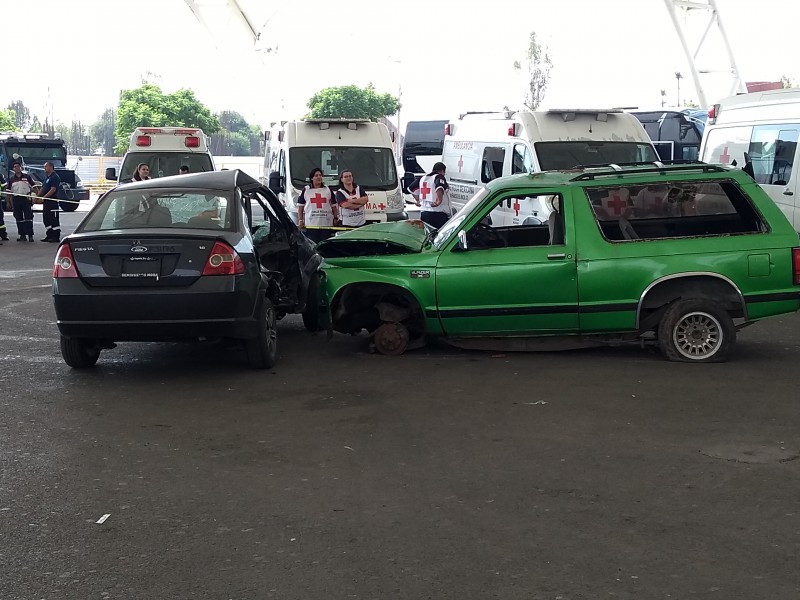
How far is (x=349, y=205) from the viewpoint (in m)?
15.1

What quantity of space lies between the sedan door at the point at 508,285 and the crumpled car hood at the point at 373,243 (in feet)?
1.63

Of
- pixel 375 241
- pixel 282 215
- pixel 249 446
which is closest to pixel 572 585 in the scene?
pixel 249 446

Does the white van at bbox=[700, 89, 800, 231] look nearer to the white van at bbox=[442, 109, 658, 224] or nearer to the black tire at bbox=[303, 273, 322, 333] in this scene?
the white van at bbox=[442, 109, 658, 224]

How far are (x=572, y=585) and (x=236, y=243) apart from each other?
4835 millimetres

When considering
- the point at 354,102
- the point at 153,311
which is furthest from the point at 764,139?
the point at 354,102

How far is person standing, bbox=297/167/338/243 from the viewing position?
49.4ft

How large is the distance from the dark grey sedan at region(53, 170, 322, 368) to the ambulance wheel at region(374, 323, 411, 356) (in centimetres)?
Result: 107

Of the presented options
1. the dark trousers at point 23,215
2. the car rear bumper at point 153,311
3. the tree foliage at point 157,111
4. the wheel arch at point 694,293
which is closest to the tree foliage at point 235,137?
the tree foliage at point 157,111

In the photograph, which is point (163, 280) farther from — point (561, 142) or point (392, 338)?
point (561, 142)

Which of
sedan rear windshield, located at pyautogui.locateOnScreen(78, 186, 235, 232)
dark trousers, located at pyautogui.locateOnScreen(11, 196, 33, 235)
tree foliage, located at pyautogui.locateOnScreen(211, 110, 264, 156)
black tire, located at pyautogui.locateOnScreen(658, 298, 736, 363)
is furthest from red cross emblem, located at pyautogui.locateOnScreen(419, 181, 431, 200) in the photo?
tree foliage, located at pyautogui.locateOnScreen(211, 110, 264, 156)

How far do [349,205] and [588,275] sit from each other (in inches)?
268

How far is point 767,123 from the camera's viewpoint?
14.6 metres

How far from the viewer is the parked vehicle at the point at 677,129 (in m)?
27.1

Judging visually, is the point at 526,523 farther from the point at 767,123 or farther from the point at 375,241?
the point at 767,123
